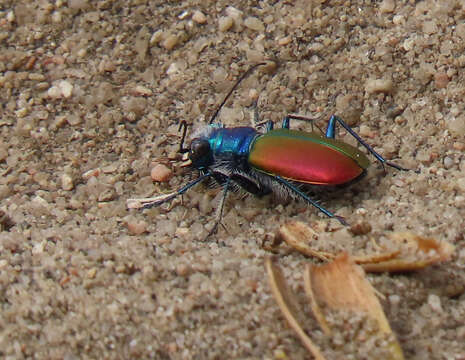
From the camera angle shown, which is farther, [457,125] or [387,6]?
[387,6]

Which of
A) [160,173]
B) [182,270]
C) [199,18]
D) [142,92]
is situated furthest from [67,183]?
[199,18]

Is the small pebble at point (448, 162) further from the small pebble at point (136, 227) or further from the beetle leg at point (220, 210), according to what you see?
the small pebble at point (136, 227)

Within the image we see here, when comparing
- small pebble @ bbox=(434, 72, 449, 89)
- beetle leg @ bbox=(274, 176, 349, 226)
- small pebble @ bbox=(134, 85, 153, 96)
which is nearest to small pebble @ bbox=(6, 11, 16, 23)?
small pebble @ bbox=(134, 85, 153, 96)

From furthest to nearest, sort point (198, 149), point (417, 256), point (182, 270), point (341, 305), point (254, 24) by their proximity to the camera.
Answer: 1. point (254, 24)
2. point (198, 149)
3. point (182, 270)
4. point (417, 256)
5. point (341, 305)

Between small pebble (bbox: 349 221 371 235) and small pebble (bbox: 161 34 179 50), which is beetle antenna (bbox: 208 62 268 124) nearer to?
small pebble (bbox: 161 34 179 50)

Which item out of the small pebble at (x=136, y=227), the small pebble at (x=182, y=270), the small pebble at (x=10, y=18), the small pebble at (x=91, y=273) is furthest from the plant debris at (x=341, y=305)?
the small pebble at (x=10, y=18)

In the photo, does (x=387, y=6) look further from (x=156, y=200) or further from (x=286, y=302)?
(x=286, y=302)
